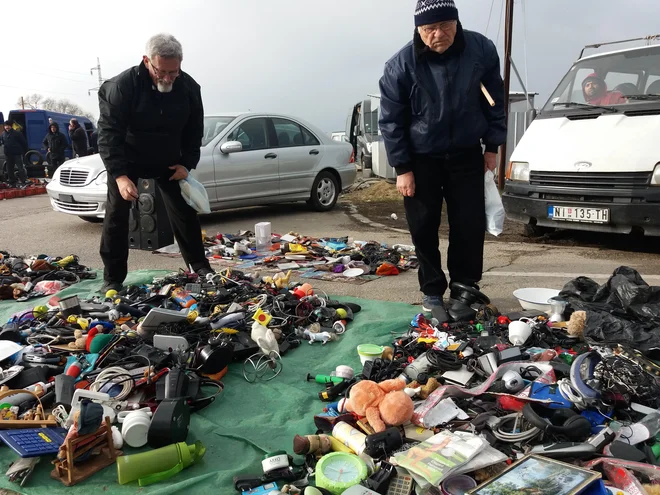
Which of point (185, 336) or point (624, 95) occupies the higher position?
point (624, 95)

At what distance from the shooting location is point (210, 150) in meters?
8.95

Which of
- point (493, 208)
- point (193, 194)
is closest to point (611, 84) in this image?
point (493, 208)

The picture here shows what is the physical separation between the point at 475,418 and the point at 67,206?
781cm

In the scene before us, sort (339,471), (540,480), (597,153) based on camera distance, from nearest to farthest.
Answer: (540,480) → (339,471) → (597,153)

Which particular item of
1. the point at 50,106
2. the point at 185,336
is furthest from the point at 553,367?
the point at 50,106

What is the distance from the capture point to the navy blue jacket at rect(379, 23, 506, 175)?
395 cm

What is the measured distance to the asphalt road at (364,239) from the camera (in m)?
5.39

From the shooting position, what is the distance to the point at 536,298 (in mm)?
4402

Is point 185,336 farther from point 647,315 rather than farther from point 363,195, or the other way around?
point 363,195

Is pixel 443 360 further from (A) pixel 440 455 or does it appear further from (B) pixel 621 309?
(B) pixel 621 309

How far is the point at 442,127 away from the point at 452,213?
714 millimetres

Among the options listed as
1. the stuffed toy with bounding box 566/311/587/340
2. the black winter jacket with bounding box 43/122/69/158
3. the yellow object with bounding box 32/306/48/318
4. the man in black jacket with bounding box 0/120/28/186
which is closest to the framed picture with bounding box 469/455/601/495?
the stuffed toy with bounding box 566/311/587/340

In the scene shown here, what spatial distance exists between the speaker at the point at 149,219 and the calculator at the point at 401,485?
4.27 m

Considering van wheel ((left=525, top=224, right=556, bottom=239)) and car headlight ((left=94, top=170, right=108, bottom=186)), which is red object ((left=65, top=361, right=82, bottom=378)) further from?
van wheel ((left=525, top=224, right=556, bottom=239))
